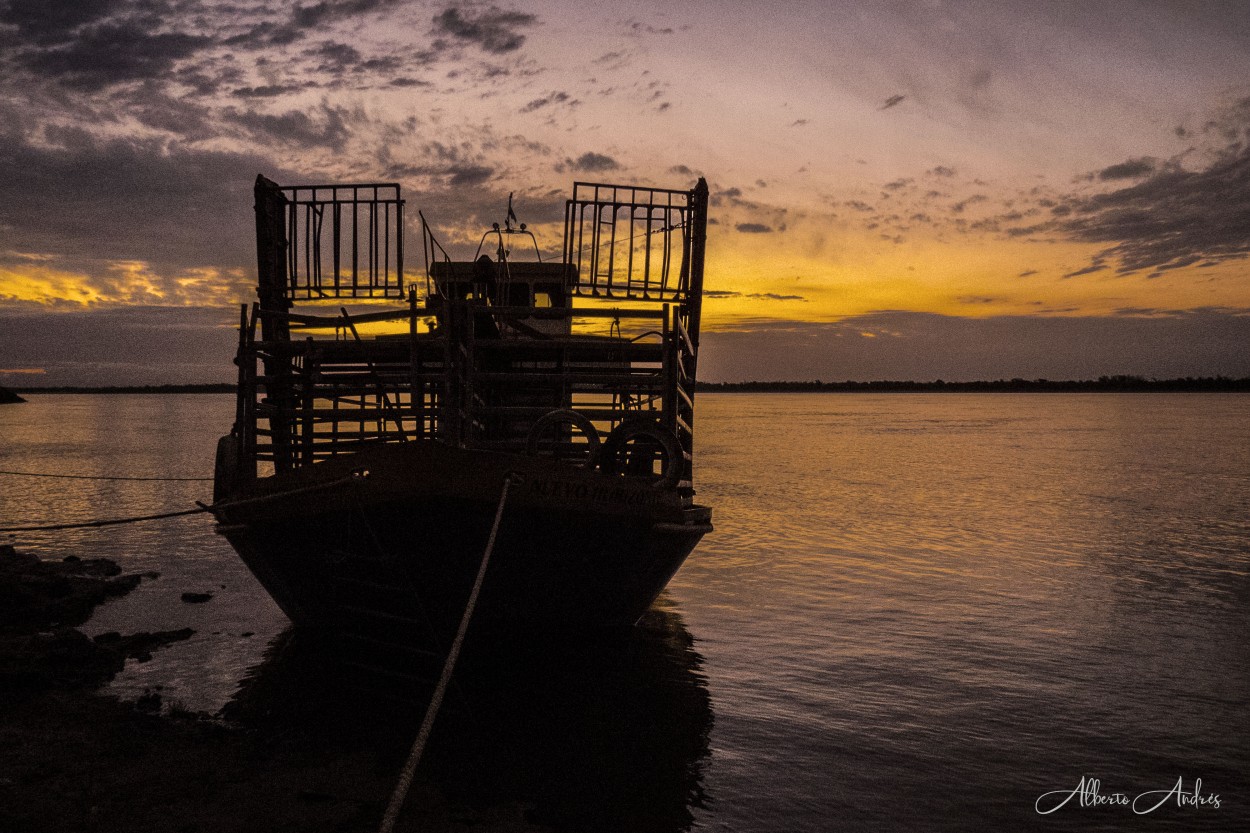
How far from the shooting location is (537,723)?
8.20m

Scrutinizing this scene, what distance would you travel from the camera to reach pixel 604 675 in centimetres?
969

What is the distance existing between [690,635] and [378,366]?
6.23 meters

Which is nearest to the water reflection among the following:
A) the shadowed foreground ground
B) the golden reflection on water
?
the shadowed foreground ground

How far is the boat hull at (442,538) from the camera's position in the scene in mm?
7367

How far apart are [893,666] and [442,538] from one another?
611 centimetres

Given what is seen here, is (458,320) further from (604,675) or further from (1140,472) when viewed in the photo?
(1140,472)

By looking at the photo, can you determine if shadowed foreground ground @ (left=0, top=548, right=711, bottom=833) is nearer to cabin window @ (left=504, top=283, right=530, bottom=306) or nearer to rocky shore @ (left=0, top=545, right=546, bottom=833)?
rocky shore @ (left=0, top=545, right=546, bottom=833)

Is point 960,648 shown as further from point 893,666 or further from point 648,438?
point 648,438

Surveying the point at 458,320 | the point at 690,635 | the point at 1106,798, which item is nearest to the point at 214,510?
the point at 458,320

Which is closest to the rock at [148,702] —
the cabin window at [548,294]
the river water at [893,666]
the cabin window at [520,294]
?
the river water at [893,666]

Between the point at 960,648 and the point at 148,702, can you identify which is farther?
the point at 960,648
